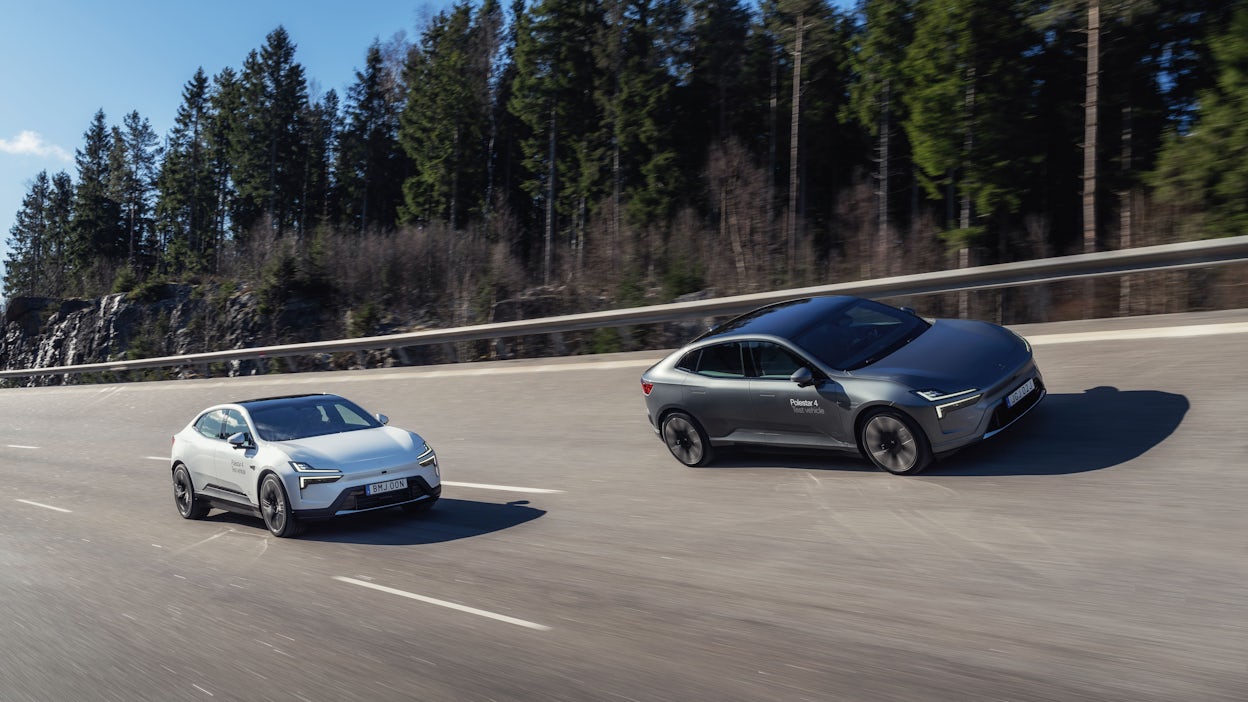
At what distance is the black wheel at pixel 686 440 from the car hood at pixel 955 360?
2.07 meters

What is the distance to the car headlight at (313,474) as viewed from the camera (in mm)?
10062

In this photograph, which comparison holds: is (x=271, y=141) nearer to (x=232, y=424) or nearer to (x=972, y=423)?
(x=232, y=424)

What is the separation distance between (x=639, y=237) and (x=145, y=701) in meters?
50.4

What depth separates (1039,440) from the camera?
9008mm

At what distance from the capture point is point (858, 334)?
32.0ft

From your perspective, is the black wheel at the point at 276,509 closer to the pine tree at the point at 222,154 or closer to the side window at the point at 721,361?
the side window at the point at 721,361

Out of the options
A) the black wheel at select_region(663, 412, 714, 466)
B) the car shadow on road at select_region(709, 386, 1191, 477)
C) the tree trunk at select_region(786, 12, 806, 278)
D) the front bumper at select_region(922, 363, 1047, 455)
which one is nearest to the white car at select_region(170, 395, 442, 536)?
the black wheel at select_region(663, 412, 714, 466)

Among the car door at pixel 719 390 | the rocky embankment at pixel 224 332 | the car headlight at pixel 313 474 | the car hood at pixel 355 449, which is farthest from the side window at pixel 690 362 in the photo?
the rocky embankment at pixel 224 332

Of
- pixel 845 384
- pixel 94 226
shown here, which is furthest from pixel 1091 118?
pixel 94 226

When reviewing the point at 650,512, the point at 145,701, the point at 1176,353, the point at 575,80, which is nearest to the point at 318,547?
the point at 650,512

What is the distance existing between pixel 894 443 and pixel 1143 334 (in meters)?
3.68

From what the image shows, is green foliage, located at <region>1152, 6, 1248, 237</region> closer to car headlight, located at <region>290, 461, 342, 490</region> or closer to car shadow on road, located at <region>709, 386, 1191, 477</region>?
car shadow on road, located at <region>709, 386, 1191, 477</region>

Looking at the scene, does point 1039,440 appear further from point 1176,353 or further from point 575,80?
point 575,80

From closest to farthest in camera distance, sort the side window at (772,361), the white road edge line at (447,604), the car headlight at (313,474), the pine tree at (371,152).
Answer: the white road edge line at (447,604), the side window at (772,361), the car headlight at (313,474), the pine tree at (371,152)
